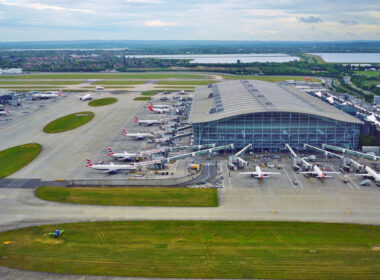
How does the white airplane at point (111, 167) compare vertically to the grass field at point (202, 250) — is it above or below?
above

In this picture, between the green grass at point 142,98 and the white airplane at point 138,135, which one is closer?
the white airplane at point 138,135

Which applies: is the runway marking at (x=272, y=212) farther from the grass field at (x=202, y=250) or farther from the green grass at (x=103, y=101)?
the green grass at (x=103, y=101)

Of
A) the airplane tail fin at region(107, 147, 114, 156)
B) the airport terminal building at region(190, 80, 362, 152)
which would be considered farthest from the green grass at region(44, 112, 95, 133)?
the airport terminal building at region(190, 80, 362, 152)

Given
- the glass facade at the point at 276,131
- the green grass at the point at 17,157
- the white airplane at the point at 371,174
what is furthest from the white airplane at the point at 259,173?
the green grass at the point at 17,157

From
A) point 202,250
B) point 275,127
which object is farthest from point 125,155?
point 275,127

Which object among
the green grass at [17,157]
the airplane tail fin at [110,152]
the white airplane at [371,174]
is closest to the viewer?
the white airplane at [371,174]

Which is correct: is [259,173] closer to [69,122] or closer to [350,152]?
[350,152]

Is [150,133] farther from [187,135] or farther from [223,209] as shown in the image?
[223,209]
